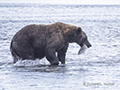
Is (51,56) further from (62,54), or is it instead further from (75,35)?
(75,35)

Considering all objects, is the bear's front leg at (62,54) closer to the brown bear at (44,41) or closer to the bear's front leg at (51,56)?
the brown bear at (44,41)

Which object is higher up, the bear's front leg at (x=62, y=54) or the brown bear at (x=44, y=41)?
the brown bear at (x=44, y=41)

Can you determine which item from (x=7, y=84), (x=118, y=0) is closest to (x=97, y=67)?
(x=7, y=84)

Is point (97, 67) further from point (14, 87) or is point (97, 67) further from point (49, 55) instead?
point (14, 87)

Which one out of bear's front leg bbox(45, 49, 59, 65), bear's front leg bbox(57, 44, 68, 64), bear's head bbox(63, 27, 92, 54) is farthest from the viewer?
bear's front leg bbox(57, 44, 68, 64)

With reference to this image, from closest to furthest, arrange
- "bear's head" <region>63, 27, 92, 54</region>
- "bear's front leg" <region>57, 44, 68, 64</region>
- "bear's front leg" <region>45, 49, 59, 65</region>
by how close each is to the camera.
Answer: "bear's front leg" <region>45, 49, 59, 65</region>, "bear's head" <region>63, 27, 92, 54</region>, "bear's front leg" <region>57, 44, 68, 64</region>

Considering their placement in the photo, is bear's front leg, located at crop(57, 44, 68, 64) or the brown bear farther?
bear's front leg, located at crop(57, 44, 68, 64)

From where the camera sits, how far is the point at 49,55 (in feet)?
30.3

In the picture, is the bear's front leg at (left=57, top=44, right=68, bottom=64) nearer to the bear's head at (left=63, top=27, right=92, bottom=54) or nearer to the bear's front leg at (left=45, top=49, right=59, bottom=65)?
the bear's head at (left=63, top=27, right=92, bottom=54)

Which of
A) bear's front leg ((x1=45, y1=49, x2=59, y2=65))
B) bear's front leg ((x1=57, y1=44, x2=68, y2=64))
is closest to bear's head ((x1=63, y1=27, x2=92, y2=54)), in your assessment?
bear's front leg ((x1=57, y1=44, x2=68, y2=64))

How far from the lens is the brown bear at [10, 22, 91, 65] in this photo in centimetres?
931

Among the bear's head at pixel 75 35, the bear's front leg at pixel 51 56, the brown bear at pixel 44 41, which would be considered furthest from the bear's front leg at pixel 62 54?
the bear's front leg at pixel 51 56

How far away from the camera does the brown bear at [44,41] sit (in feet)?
30.6

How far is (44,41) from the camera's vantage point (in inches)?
371
